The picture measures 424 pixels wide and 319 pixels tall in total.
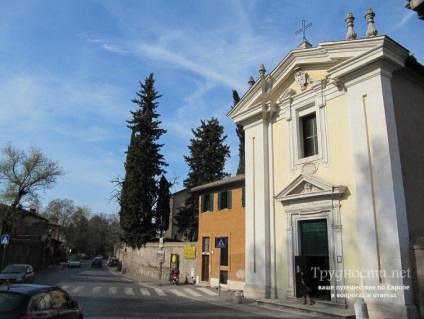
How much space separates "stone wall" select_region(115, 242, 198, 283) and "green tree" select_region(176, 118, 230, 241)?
7.03 metres

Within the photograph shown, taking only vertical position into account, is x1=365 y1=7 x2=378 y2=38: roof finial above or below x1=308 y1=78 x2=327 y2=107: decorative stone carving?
above

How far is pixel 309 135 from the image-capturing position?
57.0 feet

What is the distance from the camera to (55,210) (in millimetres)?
97375

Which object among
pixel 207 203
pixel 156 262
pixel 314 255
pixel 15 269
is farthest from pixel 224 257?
pixel 15 269

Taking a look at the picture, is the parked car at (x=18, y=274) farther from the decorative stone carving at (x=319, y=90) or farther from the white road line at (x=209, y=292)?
the decorative stone carving at (x=319, y=90)

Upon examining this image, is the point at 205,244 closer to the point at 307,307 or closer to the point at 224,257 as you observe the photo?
the point at 224,257

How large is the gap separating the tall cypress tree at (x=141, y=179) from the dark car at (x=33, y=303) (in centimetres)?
2912

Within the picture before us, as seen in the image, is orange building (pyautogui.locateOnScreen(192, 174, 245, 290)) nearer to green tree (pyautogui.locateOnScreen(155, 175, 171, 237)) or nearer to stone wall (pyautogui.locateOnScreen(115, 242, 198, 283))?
stone wall (pyautogui.locateOnScreen(115, 242, 198, 283))

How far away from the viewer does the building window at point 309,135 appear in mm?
17044

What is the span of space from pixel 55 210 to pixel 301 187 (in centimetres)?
9315

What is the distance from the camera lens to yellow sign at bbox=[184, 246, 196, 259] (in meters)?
26.8

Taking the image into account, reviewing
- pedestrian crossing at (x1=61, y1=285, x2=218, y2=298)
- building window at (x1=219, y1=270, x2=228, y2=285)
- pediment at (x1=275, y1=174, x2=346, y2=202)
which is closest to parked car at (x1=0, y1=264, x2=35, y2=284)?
pedestrian crossing at (x1=61, y1=285, x2=218, y2=298)

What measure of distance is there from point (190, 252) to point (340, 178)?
15092 mm

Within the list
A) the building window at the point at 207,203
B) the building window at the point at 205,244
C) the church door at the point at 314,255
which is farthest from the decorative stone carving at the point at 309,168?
the building window at the point at 205,244
